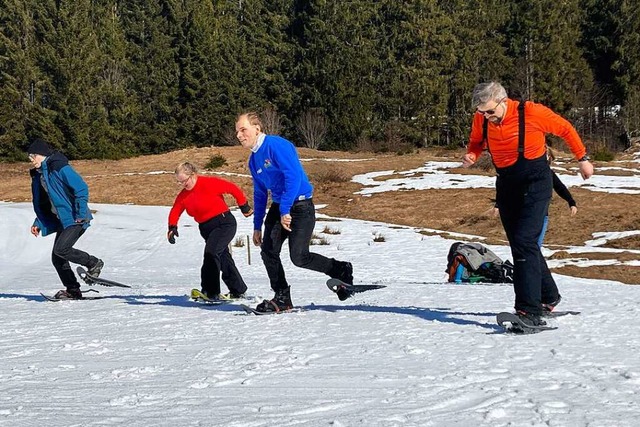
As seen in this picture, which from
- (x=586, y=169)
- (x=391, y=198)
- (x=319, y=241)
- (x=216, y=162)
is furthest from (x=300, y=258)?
(x=216, y=162)

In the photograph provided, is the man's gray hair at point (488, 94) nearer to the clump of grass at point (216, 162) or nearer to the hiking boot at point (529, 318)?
the hiking boot at point (529, 318)

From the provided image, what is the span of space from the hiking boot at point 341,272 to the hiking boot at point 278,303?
0.48 m

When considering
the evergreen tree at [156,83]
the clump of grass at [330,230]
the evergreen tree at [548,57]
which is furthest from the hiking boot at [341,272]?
the evergreen tree at [548,57]

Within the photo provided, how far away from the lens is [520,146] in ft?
19.7

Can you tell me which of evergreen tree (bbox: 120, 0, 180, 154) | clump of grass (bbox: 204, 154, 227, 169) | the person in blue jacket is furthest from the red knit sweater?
evergreen tree (bbox: 120, 0, 180, 154)

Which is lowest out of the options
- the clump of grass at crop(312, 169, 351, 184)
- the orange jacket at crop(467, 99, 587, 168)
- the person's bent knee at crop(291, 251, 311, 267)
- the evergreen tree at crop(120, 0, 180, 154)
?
the clump of grass at crop(312, 169, 351, 184)

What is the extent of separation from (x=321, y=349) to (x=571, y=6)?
61.5 meters

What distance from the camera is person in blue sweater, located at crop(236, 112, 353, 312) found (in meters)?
7.00

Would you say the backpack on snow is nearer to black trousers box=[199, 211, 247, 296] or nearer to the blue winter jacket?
black trousers box=[199, 211, 247, 296]

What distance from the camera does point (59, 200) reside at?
30.8ft

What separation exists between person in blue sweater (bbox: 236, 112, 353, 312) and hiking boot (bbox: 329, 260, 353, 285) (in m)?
0.29

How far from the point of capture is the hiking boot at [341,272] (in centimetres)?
786

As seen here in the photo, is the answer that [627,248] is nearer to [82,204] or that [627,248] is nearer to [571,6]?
[82,204]

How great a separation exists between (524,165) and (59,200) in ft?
18.4
